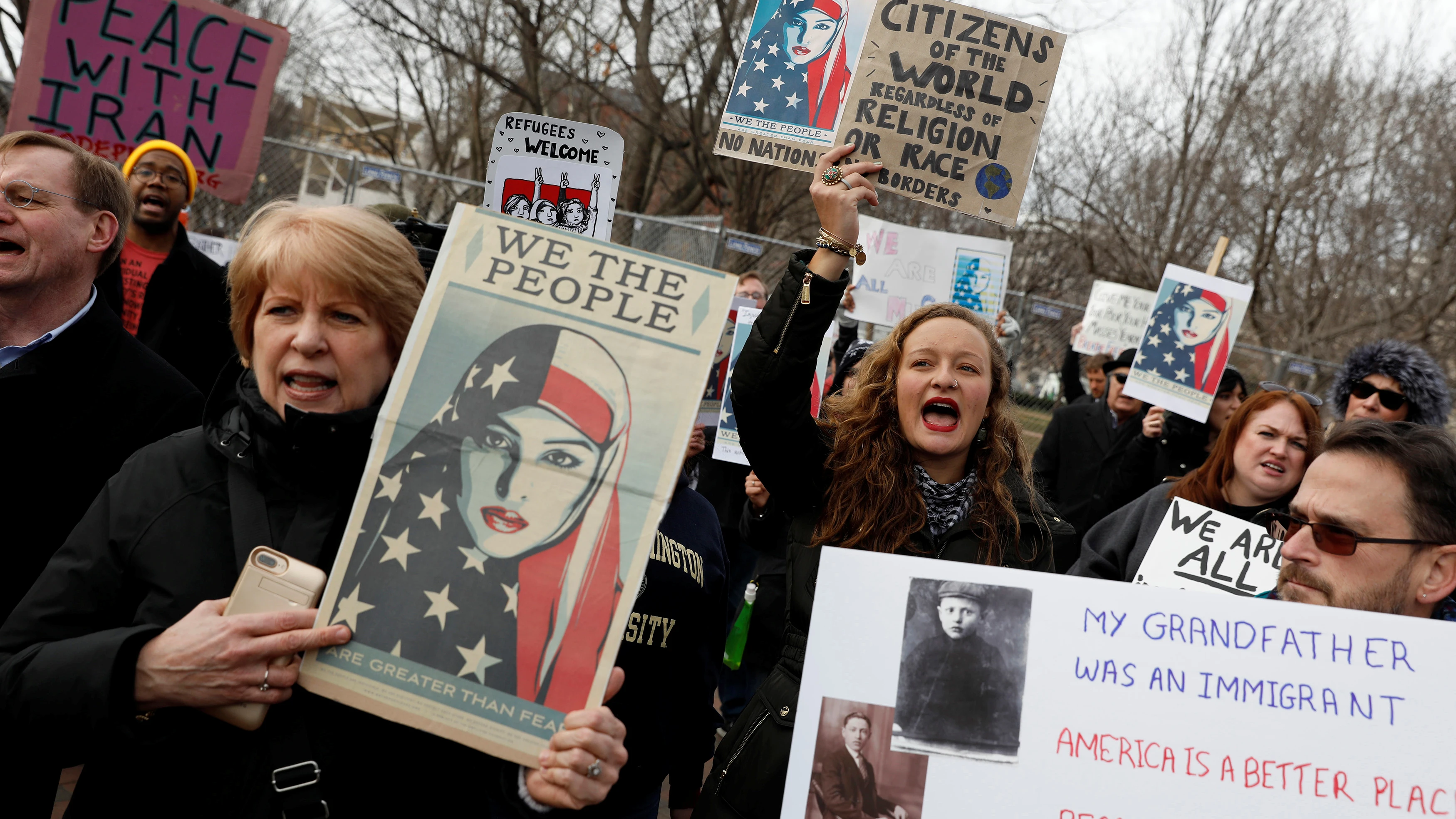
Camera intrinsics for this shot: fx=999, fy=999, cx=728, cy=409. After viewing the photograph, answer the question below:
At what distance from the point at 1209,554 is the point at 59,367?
326 centimetres

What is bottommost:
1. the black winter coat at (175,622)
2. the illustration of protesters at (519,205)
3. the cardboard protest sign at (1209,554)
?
the black winter coat at (175,622)

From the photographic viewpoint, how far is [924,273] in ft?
22.3

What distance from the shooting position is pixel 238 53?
5582mm

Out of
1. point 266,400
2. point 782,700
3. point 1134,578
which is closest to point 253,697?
Result: point 266,400

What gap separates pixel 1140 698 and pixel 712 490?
3467mm

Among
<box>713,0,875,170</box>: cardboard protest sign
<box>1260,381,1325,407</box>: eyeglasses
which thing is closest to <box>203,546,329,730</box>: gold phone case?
<box>713,0,875,170</box>: cardboard protest sign

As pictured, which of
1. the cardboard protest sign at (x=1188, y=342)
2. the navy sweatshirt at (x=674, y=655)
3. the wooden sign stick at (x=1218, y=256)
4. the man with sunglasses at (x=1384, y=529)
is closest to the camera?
the man with sunglasses at (x=1384, y=529)

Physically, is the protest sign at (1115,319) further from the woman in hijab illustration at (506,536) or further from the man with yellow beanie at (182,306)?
the woman in hijab illustration at (506,536)

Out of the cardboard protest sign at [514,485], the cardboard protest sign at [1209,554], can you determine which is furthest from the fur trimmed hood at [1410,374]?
the cardboard protest sign at [514,485]

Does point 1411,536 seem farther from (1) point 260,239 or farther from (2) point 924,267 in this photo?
(2) point 924,267

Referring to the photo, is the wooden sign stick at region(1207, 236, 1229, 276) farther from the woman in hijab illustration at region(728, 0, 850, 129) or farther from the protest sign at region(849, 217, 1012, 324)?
the woman in hijab illustration at region(728, 0, 850, 129)

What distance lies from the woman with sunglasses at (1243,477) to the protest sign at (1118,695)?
5.52 ft

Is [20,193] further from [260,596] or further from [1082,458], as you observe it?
[1082,458]

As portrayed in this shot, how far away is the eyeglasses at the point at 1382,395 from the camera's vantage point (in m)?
4.41
